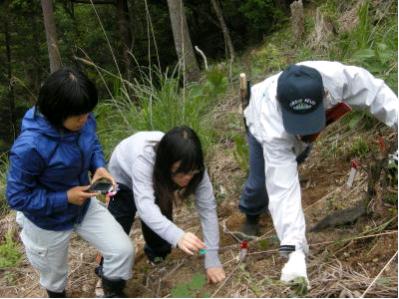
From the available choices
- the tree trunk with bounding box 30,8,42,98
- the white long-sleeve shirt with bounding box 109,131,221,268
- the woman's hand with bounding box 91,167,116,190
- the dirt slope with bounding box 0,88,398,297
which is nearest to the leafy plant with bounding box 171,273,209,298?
→ the dirt slope with bounding box 0,88,398,297

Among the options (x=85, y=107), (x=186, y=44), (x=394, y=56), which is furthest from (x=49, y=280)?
(x=186, y=44)

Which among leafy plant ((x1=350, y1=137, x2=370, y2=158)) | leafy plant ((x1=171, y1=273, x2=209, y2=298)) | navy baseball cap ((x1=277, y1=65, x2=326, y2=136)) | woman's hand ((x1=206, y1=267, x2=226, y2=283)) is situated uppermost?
navy baseball cap ((x1=277, y1=65, x2=326, y2=136))

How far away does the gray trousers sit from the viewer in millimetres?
2572

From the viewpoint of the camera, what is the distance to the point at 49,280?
2.75m

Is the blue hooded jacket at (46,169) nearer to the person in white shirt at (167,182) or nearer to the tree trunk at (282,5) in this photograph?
the person in white shirt at (167,182)

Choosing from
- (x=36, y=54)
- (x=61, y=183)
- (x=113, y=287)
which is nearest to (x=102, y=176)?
(x=61, y=183)

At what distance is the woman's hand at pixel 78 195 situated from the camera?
243 cm

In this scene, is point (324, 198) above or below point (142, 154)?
below

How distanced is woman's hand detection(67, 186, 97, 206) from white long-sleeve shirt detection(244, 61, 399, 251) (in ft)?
2.67

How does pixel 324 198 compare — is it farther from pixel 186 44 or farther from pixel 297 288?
pixel 186 44

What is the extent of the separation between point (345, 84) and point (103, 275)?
1.49 meters

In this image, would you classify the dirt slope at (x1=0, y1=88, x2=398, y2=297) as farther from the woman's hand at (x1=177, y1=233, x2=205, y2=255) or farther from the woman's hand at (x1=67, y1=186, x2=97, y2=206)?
the woman's hand at (x1=67, y1=186, x2=97, y2=206)

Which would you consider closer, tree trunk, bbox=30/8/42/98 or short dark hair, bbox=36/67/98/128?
short dark hair, bbox=36/67/98/128

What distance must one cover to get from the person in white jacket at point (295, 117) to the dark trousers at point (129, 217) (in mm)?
749
